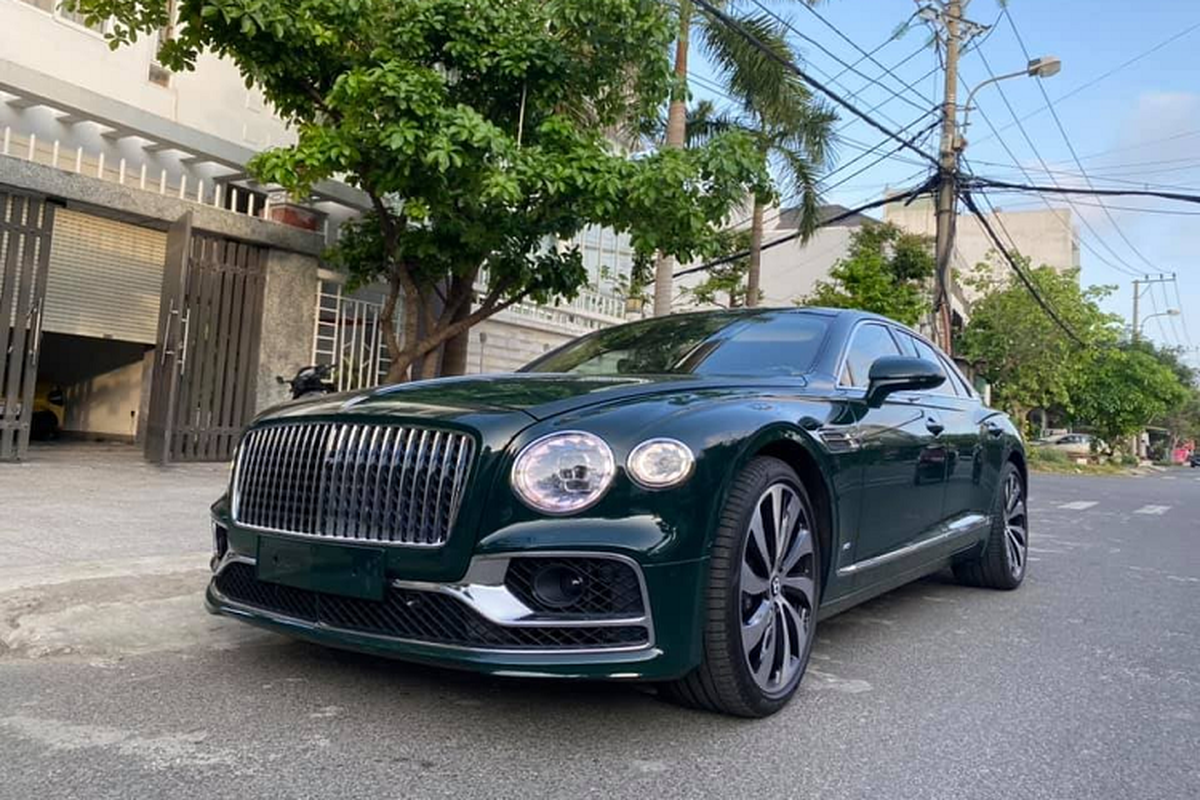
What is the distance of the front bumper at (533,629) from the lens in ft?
8.37

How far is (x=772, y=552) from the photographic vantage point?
10.2 ft

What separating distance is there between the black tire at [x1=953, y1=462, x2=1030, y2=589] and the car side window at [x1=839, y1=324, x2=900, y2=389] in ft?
4.80

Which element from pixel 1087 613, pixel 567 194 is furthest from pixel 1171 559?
pixel 567 194

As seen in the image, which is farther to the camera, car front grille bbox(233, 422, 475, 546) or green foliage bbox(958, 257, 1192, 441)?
green foliage bbox(958, 257, 1192, 441)

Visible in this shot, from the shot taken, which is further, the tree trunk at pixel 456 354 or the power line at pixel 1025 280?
the power line at pixel 1025 280

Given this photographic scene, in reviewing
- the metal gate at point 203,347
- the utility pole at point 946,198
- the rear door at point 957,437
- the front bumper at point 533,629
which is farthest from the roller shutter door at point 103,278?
the utility pole at point 946,198

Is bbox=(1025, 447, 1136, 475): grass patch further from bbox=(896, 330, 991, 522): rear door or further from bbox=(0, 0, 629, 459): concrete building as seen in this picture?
bbox=(896, 330, 991, 522): rear door

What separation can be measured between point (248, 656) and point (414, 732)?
1.13 metres

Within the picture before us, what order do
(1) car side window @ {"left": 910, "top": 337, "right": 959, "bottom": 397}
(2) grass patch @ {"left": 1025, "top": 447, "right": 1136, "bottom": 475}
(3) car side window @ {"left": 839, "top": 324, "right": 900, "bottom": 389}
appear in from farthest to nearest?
(2) grass patch @ {"left": 1025, "top": 447, "right": 1136, "bottom": 475}
(1) car side window @ {"left": 910, "top": 337, "right": 959, "bottom": 397}
(3) car side window @ {"left": 839, "top": 324, "right": 900, "bottom": 389}

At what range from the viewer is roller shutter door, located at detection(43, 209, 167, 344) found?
33.4ft

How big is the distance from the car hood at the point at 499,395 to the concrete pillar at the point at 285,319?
7.60m

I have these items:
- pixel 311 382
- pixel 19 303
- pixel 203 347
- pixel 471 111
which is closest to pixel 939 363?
pixel 471 111

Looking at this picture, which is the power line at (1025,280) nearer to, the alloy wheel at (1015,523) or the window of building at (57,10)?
the alloy wheel at (1015,523)

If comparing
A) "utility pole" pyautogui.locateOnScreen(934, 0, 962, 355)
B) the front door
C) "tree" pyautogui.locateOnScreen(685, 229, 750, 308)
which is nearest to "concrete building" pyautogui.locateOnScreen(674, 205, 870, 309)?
"tree" pyautogui.locateOnScreen(685, 229, 750, 308)
